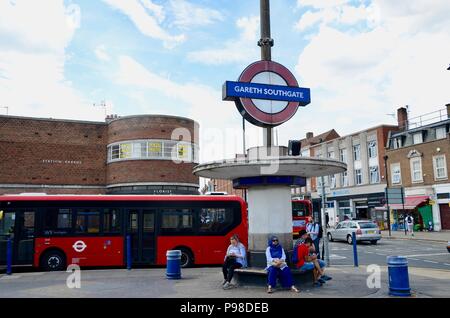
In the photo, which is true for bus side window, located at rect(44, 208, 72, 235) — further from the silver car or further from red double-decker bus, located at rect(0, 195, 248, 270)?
the silver car

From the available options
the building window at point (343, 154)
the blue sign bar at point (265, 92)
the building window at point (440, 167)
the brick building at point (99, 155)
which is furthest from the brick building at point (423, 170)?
the blue sign bar at point (265, 92)

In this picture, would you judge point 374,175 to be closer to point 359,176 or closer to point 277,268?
point 359,176

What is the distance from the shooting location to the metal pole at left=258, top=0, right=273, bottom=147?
466 inches

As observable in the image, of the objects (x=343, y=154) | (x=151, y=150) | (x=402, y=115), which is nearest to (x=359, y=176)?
(x=343, y=154)

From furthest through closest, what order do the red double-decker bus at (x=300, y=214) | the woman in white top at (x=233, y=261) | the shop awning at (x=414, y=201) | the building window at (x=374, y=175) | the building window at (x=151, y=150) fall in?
the building window at (x=374, y=175), the shop awning at (x=414, y=201), the building window at (x=151, y=150), the red double-decker bus at (x=300, y=214), the woman in white top at (x=233, y=261)

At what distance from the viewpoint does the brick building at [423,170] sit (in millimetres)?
33969

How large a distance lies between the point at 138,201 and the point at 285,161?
7336 mm

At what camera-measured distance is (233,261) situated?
10.7 m

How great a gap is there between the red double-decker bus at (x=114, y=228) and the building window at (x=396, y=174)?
28494mm

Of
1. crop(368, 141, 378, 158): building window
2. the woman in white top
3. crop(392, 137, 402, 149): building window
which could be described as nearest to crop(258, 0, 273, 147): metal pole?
the woman in white top

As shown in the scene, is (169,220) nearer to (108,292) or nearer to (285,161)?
(108,292)

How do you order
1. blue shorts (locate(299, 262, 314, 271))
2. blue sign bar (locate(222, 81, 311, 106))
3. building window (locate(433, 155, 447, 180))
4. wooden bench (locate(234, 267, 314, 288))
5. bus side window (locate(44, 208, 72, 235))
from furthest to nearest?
building window (locate(433, 155, 447, 180))
bus side window (locate(44, 208, 72, 235))
blue sign bar (locate(222, 81, 311, 106))
blue shorts (locate(299, 262, 314, 271))
wooden bench (locate(234, 267, 314, 288))

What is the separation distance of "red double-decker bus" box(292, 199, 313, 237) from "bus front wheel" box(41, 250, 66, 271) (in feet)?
57.3

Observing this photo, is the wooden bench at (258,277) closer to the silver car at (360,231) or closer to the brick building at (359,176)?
the silver car at (360,231)
